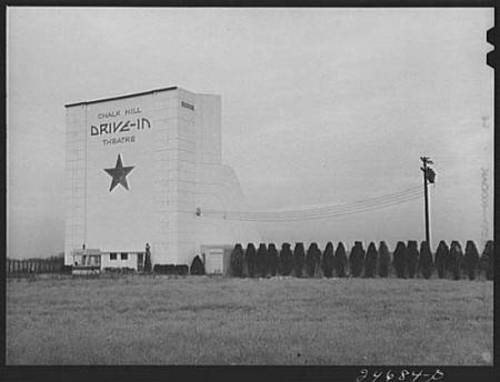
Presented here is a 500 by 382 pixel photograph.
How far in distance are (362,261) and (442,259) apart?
0.86 meters

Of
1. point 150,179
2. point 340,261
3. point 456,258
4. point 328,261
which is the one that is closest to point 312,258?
point 328,261

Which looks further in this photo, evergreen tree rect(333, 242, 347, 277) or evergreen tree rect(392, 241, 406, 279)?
evergreen tree rect(333, 242, 347, 277)

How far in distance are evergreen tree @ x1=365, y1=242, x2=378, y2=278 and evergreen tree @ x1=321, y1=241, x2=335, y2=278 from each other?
39 centimetres

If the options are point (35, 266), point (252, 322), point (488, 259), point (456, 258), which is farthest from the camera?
point (35, 266)

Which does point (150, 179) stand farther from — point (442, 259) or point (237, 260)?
point (442, 259)

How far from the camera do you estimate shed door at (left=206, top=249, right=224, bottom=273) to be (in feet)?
25.4

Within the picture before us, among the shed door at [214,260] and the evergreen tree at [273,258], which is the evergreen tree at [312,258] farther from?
the shed door at [214,260]

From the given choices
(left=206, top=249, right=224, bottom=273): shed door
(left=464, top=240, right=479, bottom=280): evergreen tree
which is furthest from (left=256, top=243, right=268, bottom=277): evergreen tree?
(left=464, top=240, right=479, bottom=280): evergreen tree

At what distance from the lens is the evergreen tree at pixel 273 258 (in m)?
7.83

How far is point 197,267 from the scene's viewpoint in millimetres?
7848

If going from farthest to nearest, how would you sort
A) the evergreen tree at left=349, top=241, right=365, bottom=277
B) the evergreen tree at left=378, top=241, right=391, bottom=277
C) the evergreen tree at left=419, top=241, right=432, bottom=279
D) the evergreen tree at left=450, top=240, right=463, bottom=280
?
1. the evergreen tree at left=349, top=241, right=365, bottom=277
2. the evergreen tree at left=378, top=241, right=391, bottom=277
3. the evergreen tree at left=419, top=241, right=432, bottom=279
4. the evergreen tree at left=450, top=240, right=463, bottom=280

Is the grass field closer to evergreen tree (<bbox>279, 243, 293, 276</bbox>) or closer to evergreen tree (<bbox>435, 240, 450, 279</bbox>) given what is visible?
evergreen tree (<bbox>435, 240, 450, 279</bbox>)
